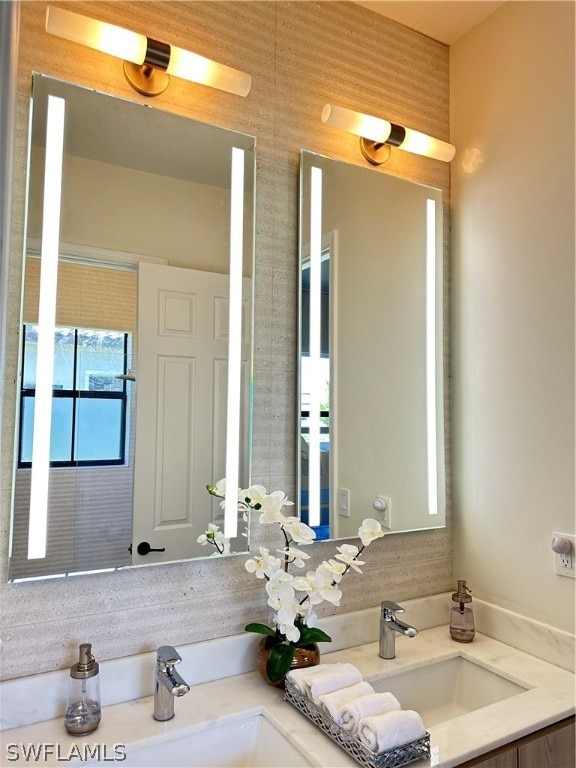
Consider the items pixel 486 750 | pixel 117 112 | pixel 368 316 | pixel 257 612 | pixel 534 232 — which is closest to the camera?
pixel 486 750

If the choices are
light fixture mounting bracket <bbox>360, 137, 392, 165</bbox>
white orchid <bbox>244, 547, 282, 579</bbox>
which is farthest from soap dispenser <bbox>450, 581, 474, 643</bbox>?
light fixture mounting bracket <bbox>360, 137, 392, 165</bbox>

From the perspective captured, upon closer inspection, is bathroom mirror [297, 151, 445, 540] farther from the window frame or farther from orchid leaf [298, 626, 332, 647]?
the window frame

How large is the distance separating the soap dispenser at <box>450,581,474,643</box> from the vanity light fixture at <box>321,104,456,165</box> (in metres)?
1.26

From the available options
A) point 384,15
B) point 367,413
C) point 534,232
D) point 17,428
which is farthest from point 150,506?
point 384,15

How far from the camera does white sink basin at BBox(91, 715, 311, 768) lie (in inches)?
38.8

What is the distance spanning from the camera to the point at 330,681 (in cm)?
106

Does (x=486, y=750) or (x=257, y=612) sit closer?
(x=486, y=750)

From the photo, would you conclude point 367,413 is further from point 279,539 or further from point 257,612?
point 257,612

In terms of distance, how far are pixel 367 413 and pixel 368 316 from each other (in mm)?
278

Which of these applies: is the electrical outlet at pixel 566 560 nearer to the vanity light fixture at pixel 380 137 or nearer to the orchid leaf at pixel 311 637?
the orchid leaf at pixel 311 637

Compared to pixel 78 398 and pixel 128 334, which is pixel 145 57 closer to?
pixel 128 334

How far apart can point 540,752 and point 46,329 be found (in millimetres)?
1323

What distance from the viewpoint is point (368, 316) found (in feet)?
5.03

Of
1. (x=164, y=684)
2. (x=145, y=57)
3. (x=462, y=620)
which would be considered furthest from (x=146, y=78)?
(x=462, y=620)
